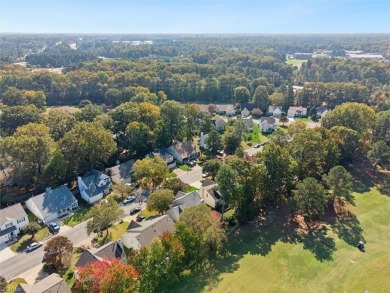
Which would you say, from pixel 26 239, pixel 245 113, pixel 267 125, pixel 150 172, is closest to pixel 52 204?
pixel 26 239

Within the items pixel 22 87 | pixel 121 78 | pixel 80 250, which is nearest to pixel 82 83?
pixel 121 78

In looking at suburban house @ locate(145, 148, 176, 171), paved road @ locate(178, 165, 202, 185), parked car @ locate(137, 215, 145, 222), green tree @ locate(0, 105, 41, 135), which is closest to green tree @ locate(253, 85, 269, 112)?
paved road @ locate(178, 165, 202, 185)

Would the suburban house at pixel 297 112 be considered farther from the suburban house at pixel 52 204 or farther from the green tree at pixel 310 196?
the suburban house at pixel 52 204

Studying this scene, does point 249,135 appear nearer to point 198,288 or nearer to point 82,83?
point 198,288

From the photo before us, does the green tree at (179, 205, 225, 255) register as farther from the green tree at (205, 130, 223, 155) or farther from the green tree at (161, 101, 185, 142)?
the green tree at (161, 101, 185, 142)

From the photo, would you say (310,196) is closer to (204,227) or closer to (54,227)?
(204,227)

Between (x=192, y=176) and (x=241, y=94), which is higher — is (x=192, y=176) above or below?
below

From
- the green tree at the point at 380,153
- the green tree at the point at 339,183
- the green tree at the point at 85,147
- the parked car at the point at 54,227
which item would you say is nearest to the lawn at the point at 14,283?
the parked car at the point at 54,227
